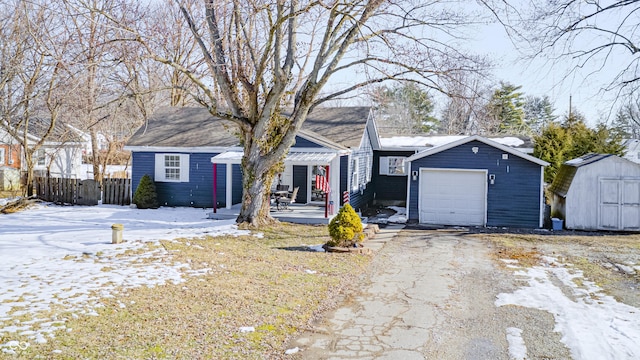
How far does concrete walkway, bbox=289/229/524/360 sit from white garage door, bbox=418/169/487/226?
6.23 meters

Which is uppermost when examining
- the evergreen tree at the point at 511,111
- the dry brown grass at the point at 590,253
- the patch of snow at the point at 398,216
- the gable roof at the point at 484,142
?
the evergreen tree at the point at 511,111

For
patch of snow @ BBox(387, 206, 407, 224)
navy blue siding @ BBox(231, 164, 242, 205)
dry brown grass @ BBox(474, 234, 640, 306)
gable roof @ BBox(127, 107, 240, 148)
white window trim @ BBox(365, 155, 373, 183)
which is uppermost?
gable roof @ BBox(127, 107, 240, 148)

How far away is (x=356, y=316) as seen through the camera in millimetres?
7137

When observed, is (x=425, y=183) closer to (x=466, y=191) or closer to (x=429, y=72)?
(x=466, y=191)

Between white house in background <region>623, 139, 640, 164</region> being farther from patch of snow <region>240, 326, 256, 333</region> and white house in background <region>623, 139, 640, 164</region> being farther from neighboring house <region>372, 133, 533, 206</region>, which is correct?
patch of snow <region>240, 326, 256, 333</region>

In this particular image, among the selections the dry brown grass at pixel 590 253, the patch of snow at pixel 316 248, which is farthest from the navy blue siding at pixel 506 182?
the patch of snow at pixel 316 248

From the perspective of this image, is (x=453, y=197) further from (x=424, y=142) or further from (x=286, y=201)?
(x=424, y=142)

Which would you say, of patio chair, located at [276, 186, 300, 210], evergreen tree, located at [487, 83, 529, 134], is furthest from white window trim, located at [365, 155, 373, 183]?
evergreen tree, located at [487, 83, 529, 134]

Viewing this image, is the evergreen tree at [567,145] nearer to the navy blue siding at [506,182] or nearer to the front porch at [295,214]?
the navy blue siding at [506,182]

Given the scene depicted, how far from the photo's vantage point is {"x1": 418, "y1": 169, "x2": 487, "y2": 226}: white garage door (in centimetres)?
1738

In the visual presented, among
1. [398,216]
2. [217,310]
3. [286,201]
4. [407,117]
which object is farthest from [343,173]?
[407,117]

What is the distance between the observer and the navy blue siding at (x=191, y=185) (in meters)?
19.6

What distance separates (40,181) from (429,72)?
52.7 feet

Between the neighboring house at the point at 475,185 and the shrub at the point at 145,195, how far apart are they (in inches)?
385
